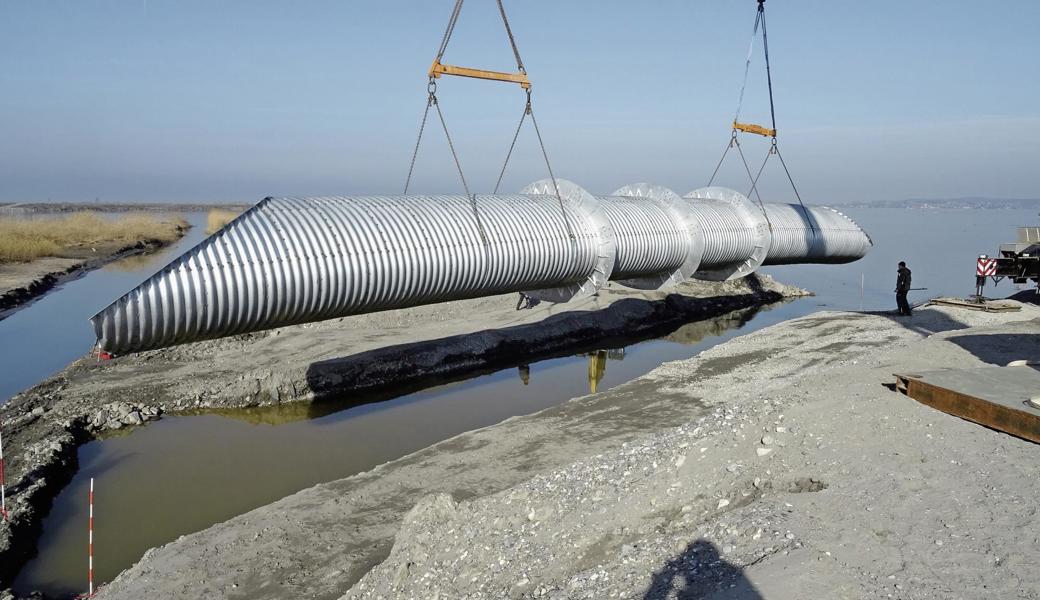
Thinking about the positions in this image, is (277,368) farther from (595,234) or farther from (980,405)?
(980,405)

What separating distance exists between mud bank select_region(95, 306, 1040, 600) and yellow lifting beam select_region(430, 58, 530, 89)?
5.75 meters

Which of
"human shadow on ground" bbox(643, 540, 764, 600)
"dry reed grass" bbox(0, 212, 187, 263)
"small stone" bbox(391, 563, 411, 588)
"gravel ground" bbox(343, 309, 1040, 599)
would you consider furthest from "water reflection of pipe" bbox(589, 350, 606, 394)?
"dry reed grass" bbox(0, 212, 187, 263)

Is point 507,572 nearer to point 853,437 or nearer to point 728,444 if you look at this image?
point 728,444

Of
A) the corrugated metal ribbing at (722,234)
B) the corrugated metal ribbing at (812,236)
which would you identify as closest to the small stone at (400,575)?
the corrugated metal ribbing at (722,234)

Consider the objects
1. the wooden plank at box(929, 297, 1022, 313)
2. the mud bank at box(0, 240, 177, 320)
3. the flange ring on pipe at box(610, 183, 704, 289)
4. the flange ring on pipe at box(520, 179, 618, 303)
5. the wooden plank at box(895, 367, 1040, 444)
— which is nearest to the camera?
the wooden plank at box(895, 367, 1040, 444)

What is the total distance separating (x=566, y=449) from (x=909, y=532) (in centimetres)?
531

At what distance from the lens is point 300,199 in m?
9.21

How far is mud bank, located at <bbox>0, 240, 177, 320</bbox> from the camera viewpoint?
947 inches

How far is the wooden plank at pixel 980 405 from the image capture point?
6.14 m

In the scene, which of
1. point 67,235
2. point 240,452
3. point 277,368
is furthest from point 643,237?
point 67,235

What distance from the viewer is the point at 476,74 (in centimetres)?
1112

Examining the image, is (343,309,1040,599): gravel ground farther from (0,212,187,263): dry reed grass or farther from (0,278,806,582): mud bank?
(0,212,187,263): dry reed grass

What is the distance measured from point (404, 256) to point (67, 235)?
40.6 m

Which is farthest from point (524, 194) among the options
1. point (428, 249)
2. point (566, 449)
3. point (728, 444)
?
point (728, 444)
